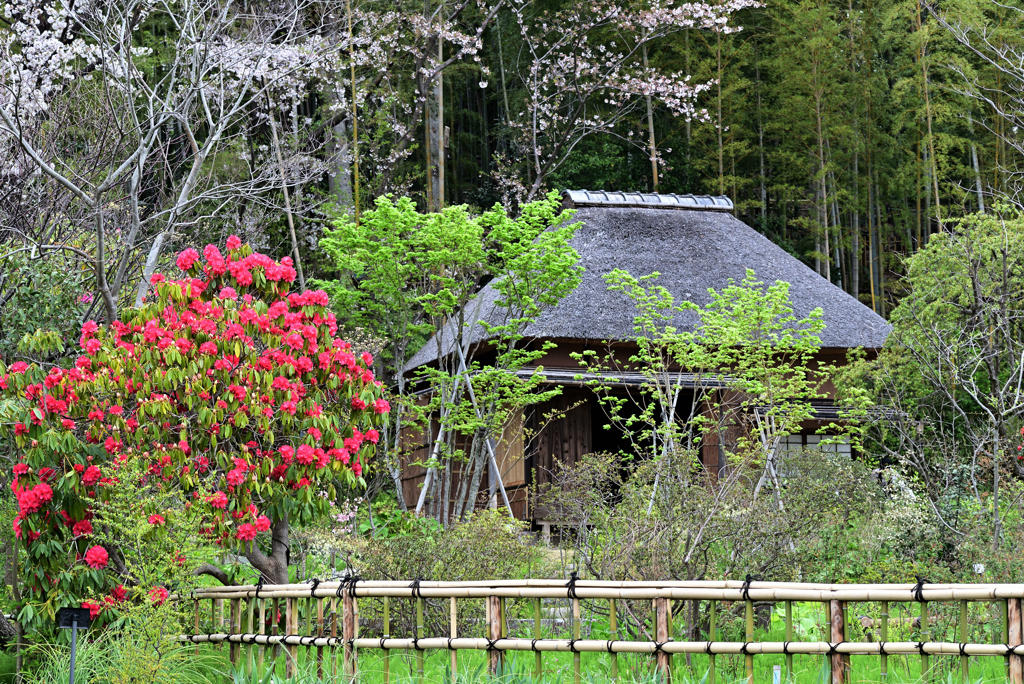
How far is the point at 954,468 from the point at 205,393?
19.3ft

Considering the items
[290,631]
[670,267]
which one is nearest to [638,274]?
[670,267]

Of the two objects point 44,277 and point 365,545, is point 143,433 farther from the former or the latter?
point 44,277

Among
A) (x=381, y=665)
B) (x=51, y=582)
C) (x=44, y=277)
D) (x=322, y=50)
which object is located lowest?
(x=381, y=665)

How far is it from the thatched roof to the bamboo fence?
5.38 metres

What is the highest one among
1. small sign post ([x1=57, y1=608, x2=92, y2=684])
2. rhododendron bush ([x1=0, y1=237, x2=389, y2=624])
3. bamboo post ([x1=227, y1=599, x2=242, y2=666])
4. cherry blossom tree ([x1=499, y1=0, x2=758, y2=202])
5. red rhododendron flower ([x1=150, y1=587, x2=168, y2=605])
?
cherry blossom tree ([x1=499, y1=0, x2=758, y2=202])

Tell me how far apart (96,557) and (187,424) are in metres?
0.90

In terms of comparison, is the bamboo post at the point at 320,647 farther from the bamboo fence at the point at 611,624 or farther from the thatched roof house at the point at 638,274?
the thatched roof house at the point at 638,274

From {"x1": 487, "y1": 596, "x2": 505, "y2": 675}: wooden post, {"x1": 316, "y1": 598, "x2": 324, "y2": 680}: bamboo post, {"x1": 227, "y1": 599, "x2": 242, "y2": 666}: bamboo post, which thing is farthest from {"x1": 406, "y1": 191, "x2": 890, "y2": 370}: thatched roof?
{"x1": 487, "y1": 596, "x2": 505, "y2": 675}: wooden post

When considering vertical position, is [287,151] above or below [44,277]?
above

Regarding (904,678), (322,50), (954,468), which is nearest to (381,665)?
(904,678)

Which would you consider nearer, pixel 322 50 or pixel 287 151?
pixel 322 50

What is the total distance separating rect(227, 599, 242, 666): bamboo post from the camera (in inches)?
235

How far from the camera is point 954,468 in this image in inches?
327

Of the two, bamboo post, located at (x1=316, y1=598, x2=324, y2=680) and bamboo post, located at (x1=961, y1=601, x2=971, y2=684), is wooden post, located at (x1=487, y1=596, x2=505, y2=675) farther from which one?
bamboo post, located at (x1=961, y1=601, x2=971, y2=684)
